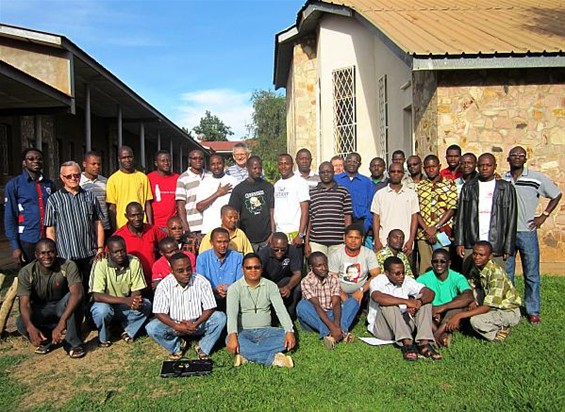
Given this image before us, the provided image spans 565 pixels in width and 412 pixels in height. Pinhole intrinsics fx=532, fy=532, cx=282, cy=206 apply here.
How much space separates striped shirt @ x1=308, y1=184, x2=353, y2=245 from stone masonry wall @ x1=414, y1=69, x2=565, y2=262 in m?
2.51

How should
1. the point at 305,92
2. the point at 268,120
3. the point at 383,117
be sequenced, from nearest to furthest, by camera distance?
1. the point at 383,117
2. the point at 305,92
3. the point at 268,120

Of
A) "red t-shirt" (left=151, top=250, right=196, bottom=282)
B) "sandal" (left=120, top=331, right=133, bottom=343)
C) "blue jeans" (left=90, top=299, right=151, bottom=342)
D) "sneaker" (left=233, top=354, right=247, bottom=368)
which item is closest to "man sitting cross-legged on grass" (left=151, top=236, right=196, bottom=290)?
"red t-shirt" (left=151, top=250, right=196, bottom=282)

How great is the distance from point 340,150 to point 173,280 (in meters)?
7.48

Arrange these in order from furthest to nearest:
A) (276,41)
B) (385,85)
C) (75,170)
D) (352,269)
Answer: (276,41) → (385,85) → (352,269) → (75,170)

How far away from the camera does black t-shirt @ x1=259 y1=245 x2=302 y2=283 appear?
5.70 meters

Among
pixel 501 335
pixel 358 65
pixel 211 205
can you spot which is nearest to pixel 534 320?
Result: pixel 501 335

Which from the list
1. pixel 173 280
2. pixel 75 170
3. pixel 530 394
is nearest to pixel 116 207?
pixel 75 170

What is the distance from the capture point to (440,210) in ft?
19.7

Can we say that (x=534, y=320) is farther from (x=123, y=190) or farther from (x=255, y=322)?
(x=123, y=190)

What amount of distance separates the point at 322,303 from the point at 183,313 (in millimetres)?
1388

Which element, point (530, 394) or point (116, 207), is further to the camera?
point (116, 207)

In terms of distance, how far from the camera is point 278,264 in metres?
5.71

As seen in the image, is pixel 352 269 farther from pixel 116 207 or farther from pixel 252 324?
pixel 116 207

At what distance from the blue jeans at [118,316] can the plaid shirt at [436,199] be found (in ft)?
10.5
